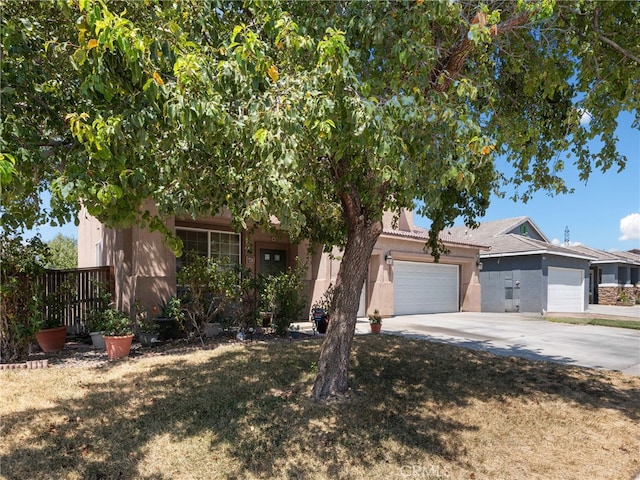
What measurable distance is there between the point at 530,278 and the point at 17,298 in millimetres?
20196

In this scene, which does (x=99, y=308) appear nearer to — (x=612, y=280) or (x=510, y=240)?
(x=510, y=240)

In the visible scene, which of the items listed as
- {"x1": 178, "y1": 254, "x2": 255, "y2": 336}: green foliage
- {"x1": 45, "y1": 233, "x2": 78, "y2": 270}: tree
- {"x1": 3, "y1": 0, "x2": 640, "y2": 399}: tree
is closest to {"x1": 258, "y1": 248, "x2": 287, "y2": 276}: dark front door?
{"x1": 178, "y1": 254, "x2": 255, "y2": 336}: green foliage

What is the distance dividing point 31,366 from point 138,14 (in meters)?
6.15

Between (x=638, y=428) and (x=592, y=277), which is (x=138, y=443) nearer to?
(x=638, y=428)

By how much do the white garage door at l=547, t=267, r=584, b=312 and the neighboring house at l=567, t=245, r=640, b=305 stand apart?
16.6 ft

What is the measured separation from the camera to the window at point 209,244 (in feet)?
36.9

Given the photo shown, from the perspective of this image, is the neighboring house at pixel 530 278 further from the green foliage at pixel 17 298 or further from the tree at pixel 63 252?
the tree at pixel 63 252

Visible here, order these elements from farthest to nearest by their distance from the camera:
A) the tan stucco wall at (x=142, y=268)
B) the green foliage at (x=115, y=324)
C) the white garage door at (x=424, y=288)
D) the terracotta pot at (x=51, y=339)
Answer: the white garage door at (x=424, y=288) → the tan stucco wall at (x=142, y=268) → the terracotta pot at (x=51, y=339) → the green foliage at (x=115, y=324)

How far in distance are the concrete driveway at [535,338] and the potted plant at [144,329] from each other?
210 inches

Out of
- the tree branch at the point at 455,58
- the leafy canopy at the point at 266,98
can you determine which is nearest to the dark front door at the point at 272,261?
the leafy canopy at the point at 266,98

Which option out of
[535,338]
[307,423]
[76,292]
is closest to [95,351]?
[76,292]

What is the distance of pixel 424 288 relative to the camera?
59.1 ft

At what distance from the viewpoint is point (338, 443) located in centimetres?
450

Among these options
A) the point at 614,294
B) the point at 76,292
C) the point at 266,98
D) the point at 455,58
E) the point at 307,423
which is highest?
the point at 455,58
